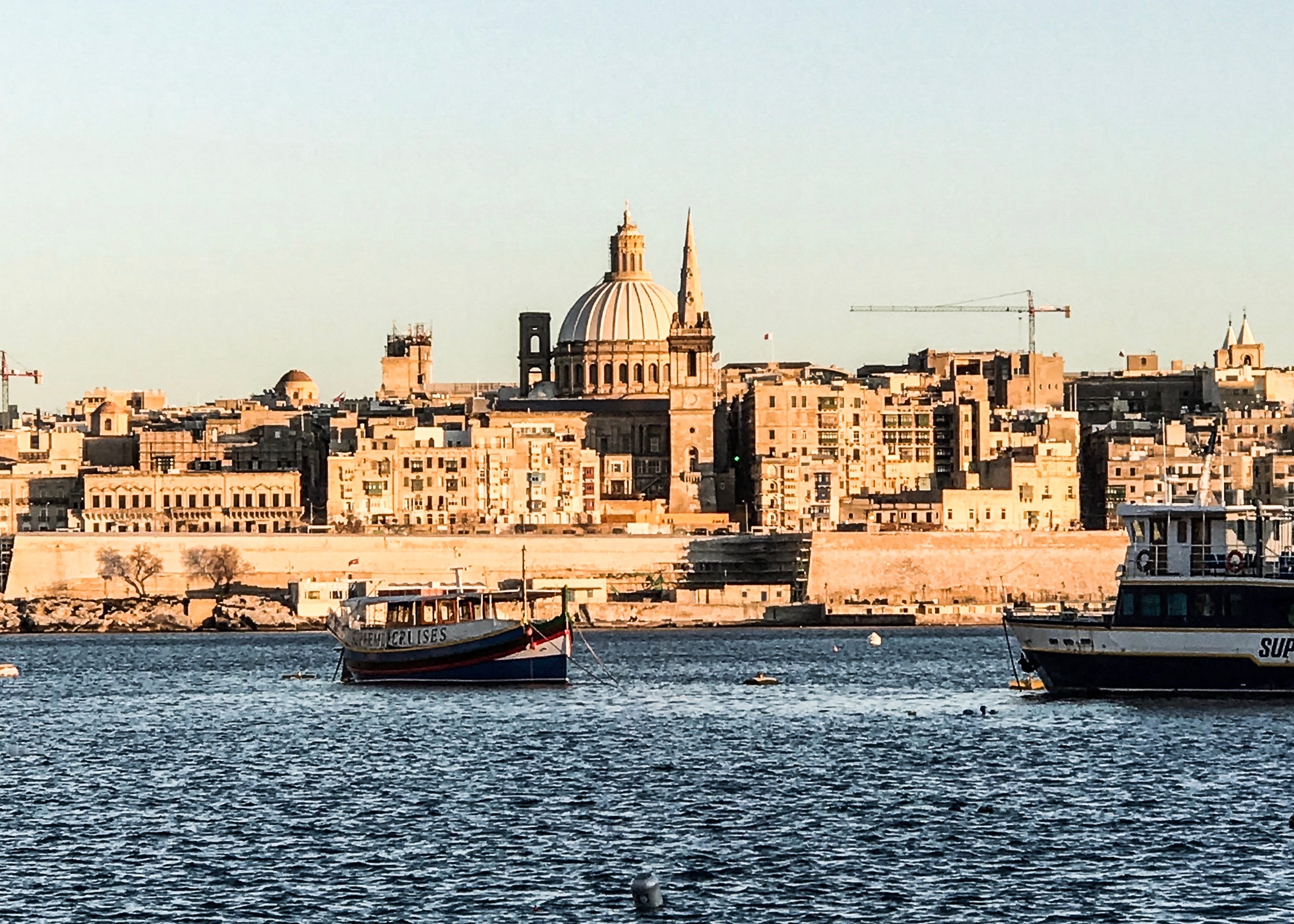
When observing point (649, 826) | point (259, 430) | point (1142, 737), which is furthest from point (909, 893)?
point (259, 430)

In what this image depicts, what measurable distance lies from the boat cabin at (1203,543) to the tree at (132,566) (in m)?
81.7

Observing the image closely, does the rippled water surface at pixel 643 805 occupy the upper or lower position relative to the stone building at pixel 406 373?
lower

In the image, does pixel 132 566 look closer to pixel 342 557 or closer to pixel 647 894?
pixel 342 557

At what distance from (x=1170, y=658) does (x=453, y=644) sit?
20.0 meters

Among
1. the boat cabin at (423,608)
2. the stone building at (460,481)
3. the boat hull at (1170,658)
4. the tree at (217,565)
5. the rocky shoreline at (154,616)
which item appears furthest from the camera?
the stone building at (460,481)

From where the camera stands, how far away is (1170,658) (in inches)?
2381

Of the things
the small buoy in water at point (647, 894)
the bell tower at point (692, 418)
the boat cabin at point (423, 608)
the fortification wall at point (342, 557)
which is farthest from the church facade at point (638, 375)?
the small buoy in water at point (647, 894)

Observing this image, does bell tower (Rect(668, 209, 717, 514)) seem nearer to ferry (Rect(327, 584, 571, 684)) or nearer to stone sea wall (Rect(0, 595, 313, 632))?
stone sea wall (Rect(0, 595, 313, 632))

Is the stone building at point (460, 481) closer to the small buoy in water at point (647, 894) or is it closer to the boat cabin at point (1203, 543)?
the boat cabin at point (1203, 543)

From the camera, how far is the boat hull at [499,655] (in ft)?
238

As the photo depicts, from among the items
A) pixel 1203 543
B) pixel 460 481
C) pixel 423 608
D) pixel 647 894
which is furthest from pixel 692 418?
pixel 647 894

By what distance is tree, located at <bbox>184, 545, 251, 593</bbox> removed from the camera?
13562cm

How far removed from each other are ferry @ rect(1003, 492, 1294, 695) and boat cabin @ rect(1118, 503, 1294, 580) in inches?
0.9

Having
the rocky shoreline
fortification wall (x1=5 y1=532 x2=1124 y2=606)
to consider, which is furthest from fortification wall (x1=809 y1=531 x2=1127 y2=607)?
the rocky shoreline
